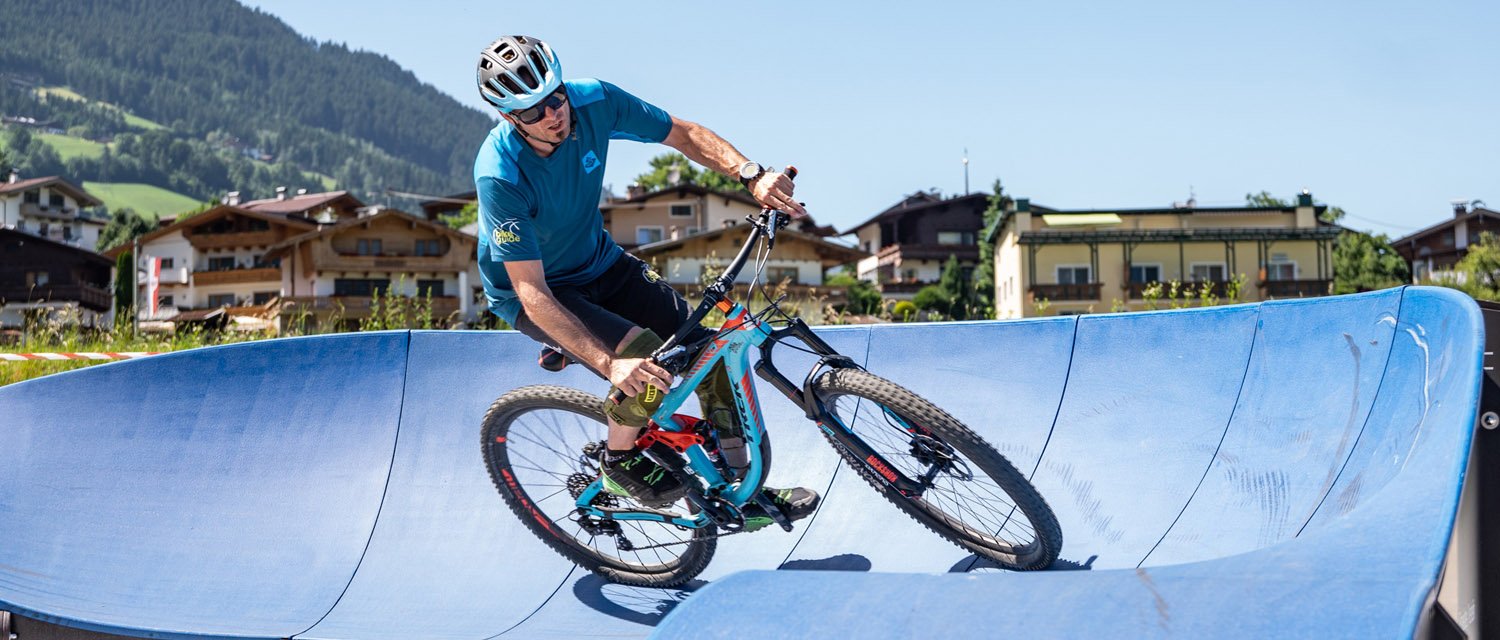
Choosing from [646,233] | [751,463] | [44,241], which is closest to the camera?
[751,463]

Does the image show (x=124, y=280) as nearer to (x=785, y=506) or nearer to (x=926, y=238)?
(x=926, y=238)

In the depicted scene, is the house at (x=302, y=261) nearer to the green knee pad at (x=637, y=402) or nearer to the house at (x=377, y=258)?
the house at (x=377, y=258)

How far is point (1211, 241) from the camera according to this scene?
171ft

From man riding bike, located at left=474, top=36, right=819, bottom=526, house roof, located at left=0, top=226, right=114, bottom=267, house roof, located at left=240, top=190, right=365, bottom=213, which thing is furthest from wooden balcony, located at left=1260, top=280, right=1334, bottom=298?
house roof, located at left=0, top=226, right=114, bottom=267

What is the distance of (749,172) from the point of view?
3449 millimetres

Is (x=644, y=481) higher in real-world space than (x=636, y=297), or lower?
lower

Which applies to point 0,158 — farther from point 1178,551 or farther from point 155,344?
point 1178,551

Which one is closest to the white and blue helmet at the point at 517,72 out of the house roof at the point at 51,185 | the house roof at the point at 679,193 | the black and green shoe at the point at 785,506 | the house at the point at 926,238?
the black and green shoe at the point at 785,506

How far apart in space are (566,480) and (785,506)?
1046 mm

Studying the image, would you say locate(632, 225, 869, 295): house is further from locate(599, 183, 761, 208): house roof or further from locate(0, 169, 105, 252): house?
locate(0, 169, 105, 252): house

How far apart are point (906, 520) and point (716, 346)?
0.94m

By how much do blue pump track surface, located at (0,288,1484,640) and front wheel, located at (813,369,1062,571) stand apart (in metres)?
0.14

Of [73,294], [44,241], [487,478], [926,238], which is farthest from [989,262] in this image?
[487,478]

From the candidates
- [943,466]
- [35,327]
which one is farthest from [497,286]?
[35,327]
